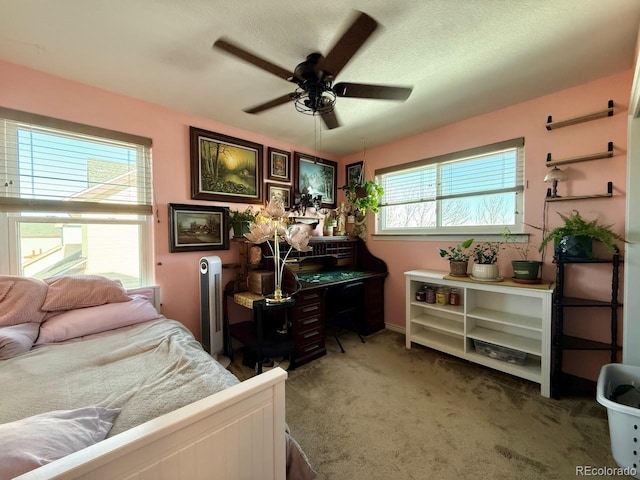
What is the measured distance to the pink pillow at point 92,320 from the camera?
161 centimetres

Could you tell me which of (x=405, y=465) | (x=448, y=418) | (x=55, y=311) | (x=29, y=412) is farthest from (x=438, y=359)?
(x=55, y=311)

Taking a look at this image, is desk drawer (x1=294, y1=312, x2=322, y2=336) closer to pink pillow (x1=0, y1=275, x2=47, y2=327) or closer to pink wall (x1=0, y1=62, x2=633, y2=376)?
pink wall (x1=0, y1=62, x2=633, y2=376)

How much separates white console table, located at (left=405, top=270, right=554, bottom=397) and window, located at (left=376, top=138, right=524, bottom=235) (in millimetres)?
616

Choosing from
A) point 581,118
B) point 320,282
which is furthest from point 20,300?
point 581,118

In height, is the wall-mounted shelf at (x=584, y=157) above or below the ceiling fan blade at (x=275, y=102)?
below

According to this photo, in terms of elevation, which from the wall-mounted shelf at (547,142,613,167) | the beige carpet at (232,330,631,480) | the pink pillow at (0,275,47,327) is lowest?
the beige carpet at (232,330,631,480)

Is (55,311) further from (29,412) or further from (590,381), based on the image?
(590,381)

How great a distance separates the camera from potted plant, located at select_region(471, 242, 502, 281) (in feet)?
7.80

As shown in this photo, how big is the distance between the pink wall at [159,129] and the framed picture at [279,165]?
434 millimetres

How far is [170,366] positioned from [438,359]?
96.0 inches

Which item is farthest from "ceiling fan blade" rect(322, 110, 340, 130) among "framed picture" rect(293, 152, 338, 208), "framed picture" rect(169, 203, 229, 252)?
"framed picture" rect(169, 203, 229, 252)

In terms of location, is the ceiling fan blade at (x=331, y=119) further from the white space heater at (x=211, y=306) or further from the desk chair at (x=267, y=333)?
the white space heater at (x=211, y=306)

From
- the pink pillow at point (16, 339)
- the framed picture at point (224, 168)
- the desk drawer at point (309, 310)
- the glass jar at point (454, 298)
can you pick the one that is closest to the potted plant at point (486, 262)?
the glass jar at point (454, 298)

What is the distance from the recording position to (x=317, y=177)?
3736 millimetres
